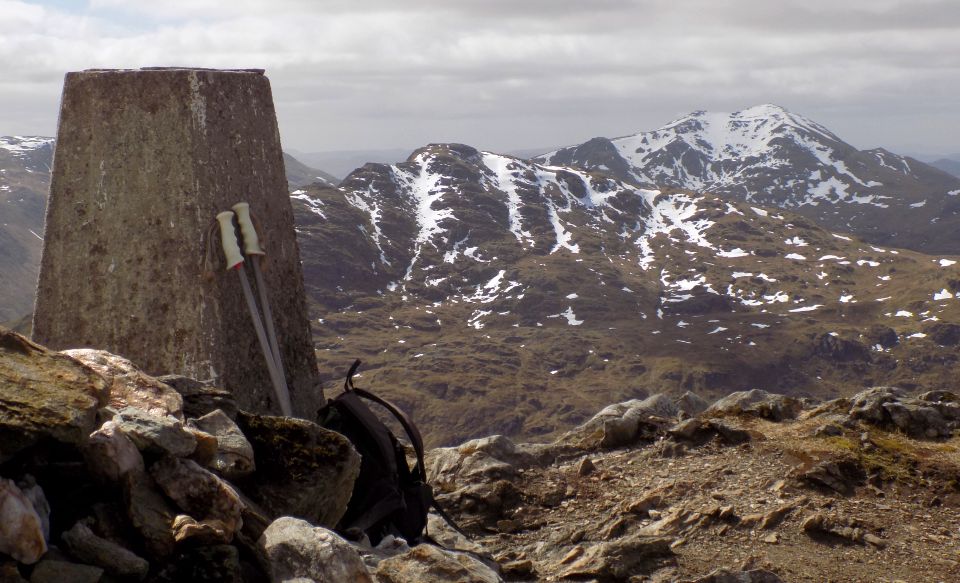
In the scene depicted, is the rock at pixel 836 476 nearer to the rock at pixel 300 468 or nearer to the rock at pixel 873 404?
the rock at pixel 873 404

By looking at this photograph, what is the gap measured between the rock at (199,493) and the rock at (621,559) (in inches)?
148

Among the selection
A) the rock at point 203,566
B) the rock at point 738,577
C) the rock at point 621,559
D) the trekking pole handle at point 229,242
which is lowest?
the rock at point 621,559

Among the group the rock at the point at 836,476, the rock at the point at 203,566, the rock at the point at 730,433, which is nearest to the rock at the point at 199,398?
the rock at the point at 203,566

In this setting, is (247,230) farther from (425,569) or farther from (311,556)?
(311,556)

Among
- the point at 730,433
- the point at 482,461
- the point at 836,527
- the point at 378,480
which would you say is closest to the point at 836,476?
the point at 836,527

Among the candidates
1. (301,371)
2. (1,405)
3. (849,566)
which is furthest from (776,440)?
(1,405)

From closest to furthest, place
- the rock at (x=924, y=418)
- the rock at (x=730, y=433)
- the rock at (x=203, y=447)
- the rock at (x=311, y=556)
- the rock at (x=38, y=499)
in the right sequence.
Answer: the rock at (x=38, y=499)
the rock at (x=311, y=556)
the rock at (x=203, y=447)
the rock at (x=730, y=433)
the rock at (x=924, y=418)

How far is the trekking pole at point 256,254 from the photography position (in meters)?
9.09

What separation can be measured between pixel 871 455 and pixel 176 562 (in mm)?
9652

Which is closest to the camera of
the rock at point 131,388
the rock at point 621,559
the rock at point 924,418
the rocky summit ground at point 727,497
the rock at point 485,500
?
the rock at point 131,388

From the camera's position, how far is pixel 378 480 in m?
7.85

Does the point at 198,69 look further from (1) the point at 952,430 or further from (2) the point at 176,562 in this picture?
(1) the point at 952,430

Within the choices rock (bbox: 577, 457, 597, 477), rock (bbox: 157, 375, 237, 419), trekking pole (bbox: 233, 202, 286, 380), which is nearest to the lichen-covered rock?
rock (bbox: 577, 457, 597, 477)

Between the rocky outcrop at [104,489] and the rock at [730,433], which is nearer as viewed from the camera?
the rocky outcrop at [104,489]
